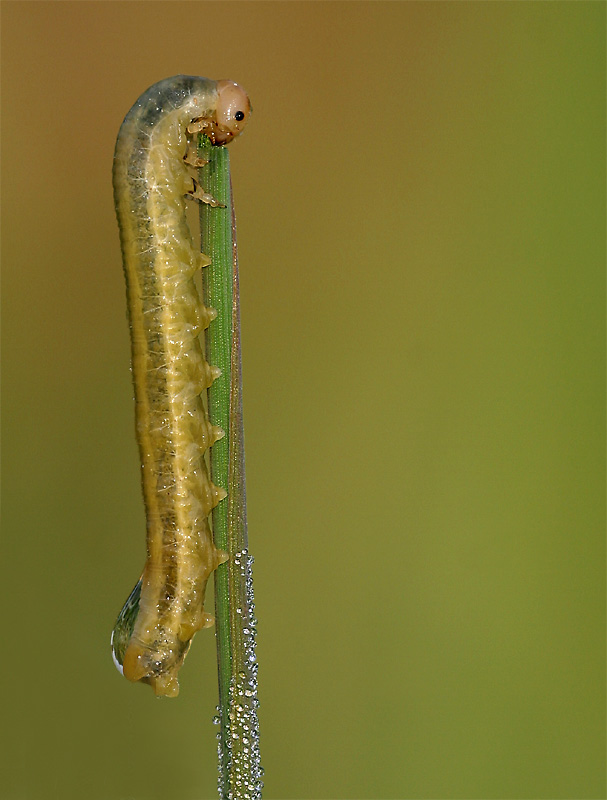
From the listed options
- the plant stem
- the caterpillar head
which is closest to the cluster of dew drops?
the plant stem

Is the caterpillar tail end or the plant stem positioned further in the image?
the caterpillar tail end

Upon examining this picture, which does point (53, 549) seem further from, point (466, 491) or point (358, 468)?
point (466, 491)

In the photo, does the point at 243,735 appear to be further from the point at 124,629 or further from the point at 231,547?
the point at 124,629

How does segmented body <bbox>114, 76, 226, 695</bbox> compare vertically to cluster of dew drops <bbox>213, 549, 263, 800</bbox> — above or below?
above

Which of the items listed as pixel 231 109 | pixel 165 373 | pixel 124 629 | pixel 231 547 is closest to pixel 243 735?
pixel 231 547

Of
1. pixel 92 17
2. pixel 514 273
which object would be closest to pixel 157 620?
pixel 514 273

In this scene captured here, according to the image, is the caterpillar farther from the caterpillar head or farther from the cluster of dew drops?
the cluster of dew drops

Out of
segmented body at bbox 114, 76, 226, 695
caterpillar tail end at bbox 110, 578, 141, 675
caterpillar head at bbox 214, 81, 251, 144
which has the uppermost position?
caterpillar head at bbox 214, 81, 251, 144
